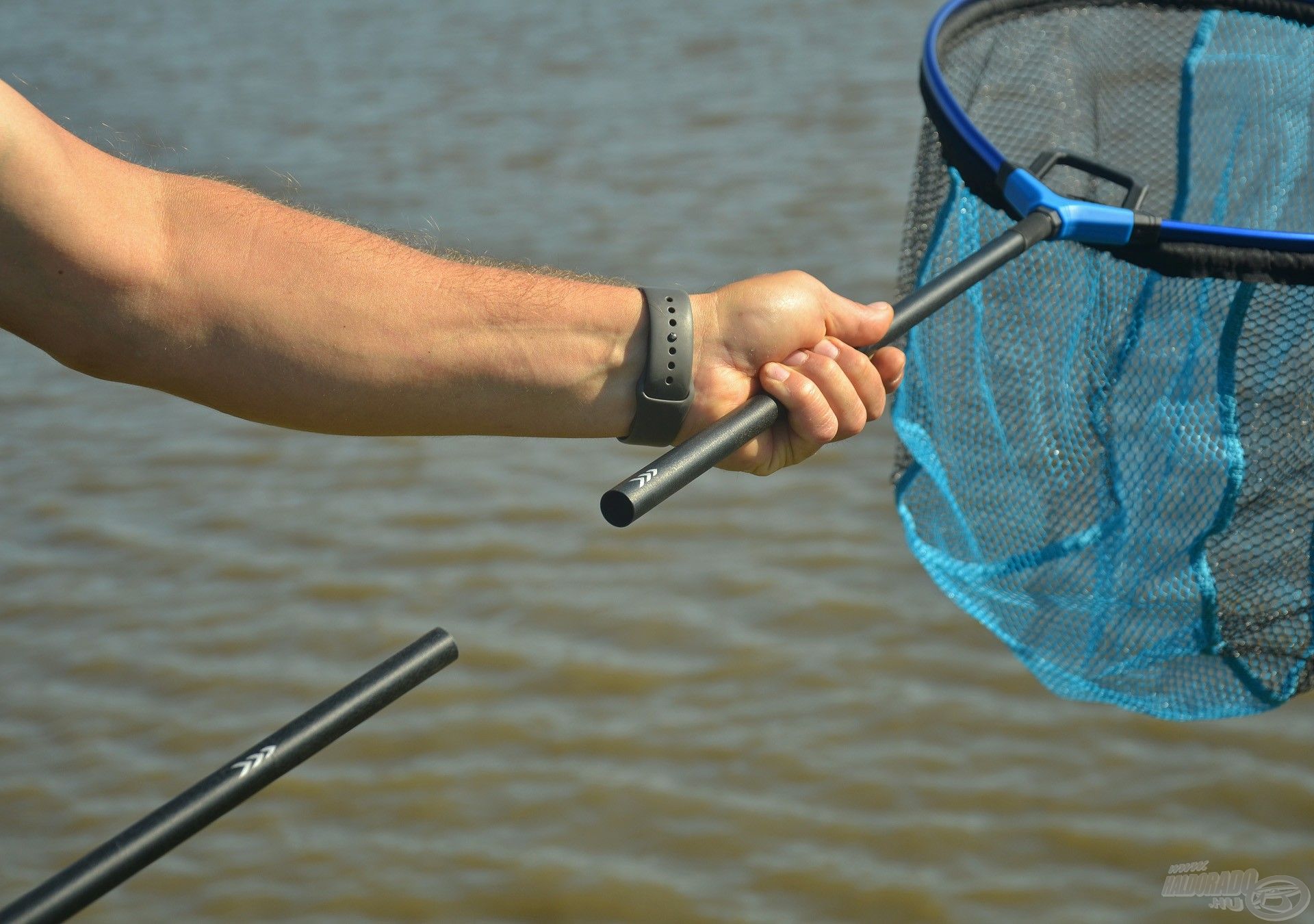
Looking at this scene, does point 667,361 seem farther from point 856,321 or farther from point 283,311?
point 283,311

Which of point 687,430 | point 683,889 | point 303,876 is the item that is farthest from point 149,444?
A: point 687,430

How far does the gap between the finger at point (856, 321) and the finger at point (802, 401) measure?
0.33 feet

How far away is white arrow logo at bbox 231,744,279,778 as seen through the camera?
139cm

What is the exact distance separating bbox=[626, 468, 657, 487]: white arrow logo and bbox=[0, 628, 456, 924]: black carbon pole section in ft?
0.87

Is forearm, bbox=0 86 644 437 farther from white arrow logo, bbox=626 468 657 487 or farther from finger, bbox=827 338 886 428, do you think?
white arrow logo, bbox=626 468 657 487

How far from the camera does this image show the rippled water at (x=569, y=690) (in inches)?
120

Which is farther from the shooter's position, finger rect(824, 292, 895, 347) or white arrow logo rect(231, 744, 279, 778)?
finger rect(824, 292, 895, 347)

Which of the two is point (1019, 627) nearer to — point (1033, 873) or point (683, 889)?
point (1033, 873)

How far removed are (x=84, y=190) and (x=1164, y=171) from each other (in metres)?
2.34

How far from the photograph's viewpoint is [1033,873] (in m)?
2.97

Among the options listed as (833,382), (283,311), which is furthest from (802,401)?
(283,311)

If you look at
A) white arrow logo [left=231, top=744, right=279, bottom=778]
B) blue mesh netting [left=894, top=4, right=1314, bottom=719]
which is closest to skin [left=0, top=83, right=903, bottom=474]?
blue mesh netting [left=894, top=4, right=1314, bottom=719]

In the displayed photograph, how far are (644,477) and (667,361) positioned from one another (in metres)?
0.56

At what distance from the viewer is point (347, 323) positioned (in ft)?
6.37
